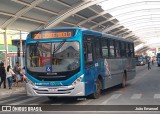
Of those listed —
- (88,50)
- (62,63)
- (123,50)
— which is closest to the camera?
(62,63)

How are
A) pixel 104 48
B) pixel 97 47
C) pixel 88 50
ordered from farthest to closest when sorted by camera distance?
pixel 104 48
pixel 97 47
pixel 88 50

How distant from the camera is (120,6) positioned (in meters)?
44.0

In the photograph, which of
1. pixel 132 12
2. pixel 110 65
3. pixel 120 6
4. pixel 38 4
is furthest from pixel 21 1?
pixel 132 12

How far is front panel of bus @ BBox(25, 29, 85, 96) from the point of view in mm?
13000

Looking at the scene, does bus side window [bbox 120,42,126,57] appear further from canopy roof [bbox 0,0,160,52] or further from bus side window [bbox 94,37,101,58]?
canopy roof [bbox 0,0,160,52]

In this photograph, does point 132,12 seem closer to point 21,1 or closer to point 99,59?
point 21,1

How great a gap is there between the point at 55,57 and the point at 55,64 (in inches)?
10.2

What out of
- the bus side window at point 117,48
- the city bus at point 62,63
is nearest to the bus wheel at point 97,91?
the city bus at point 62,63

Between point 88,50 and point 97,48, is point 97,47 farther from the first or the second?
point 88,50

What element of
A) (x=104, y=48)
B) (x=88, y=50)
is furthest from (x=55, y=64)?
(x=104, y=48)

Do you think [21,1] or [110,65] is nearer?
[110,65]

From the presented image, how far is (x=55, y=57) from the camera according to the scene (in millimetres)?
13172

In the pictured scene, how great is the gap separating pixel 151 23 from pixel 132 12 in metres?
15.9

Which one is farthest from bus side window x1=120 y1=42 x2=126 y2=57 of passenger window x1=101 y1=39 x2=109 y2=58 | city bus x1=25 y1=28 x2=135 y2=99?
city bus x1=25 y1=28 x2=135 y2=99
